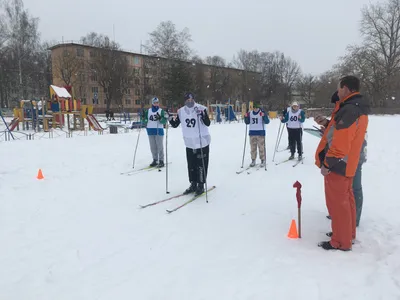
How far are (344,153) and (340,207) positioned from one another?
0.63 meters

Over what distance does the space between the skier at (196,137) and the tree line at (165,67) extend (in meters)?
36.8

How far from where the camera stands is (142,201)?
5.64m

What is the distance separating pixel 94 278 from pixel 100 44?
58.6 m

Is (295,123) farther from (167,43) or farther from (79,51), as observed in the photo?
(79,51)

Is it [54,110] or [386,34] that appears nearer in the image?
[54,110]

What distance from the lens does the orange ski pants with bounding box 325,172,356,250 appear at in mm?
3277

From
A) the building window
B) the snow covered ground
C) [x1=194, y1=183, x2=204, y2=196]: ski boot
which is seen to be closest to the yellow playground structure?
the snow covered ground

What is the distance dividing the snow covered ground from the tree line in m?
36.2

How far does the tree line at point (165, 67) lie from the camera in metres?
37.5

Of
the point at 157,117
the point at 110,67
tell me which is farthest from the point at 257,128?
the point at 110,67

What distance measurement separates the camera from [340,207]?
10.8 ft

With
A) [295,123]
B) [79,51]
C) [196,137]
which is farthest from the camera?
[79,51]

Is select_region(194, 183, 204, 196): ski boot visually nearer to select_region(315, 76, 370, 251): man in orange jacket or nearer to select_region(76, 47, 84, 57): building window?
→ select_region(315, 76, 370, 251): man in orange jacket

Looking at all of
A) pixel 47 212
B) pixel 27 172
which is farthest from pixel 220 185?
pixel 27 172
